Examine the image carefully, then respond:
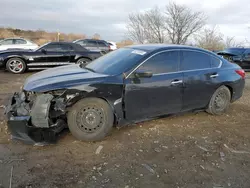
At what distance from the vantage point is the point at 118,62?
4125mm

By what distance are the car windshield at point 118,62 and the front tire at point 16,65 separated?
19.1 ft

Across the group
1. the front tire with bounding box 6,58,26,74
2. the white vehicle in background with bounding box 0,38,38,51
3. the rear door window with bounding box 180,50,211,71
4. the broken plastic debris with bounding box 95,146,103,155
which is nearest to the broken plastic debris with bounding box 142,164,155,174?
the broken plastic debris with bounding box 95,146,103,155

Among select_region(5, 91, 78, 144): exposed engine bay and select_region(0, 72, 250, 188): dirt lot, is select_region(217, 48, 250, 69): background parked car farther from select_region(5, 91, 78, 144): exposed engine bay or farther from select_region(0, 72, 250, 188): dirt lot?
select_region(5, 91, 78, 144): exposed engine bay

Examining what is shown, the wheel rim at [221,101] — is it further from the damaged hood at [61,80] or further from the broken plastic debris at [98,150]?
the broken plastic debris at [98,150]

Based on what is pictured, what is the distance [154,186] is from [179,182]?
33 centimetres

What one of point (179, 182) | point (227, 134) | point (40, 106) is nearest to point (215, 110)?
point (227, 134)

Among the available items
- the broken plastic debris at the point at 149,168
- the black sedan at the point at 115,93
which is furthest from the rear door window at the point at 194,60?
the broken plastic debris at the point at 149,168

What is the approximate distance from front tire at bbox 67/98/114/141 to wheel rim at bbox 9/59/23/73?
22.2 feet

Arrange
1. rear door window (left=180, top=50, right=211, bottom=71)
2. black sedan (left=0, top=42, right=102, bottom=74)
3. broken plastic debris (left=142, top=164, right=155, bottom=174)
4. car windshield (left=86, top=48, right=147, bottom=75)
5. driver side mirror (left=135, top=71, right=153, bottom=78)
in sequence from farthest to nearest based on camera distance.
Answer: black sedan (left=0, top=42, right=102, bottom=74) → rear door window (left=180, top=50, right=211, bottom=71) → car windshield (left=86, top=48, right=147, bottom=75) → driver side mirror (left=135, top=71, right=153, bottom=78) → broken plastic debris (left=142, top=164, right=155, bottom=174)

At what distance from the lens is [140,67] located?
390cm

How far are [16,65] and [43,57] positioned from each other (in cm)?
107

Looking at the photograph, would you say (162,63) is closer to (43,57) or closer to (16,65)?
(43,57)

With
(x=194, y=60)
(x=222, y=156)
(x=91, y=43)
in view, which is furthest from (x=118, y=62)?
(x=91, y=43)

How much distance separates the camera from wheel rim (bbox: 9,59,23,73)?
923 cm
